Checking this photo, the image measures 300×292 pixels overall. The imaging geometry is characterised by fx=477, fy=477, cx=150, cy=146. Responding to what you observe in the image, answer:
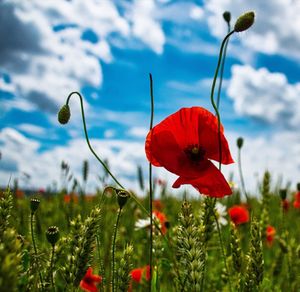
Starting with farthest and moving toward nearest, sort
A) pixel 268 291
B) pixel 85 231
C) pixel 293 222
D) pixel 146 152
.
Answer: pixel 293 222 < pixel 268 291 < pixel 146 152 < pixel 85 231

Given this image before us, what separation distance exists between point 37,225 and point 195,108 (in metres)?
2.20

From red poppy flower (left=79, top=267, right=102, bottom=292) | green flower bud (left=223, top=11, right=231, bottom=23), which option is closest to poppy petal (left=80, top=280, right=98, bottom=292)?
red poppy flower (left=79, top=267, right=102, bottom=292)

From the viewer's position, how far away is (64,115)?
1.96m

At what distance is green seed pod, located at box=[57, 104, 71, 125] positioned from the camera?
1.95 m

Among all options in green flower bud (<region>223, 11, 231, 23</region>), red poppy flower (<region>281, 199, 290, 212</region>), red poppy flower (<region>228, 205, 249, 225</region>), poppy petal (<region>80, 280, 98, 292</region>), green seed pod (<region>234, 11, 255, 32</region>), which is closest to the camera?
green seed pod (<region>234, 11, 255, 32</region>)

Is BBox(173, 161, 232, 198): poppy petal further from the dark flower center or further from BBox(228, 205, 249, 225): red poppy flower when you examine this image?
BBox(228, 205, 249, 225): red poppy flower

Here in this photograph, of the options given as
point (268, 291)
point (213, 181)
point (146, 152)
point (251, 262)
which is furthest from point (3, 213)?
point (268, 291)

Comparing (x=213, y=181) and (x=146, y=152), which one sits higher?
(x=146, y=152)

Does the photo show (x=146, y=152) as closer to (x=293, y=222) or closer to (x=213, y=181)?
(x=213, y=181)

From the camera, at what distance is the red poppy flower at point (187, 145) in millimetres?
1937

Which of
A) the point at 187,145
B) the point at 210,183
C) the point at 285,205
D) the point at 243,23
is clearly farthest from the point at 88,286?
the point at 285,205

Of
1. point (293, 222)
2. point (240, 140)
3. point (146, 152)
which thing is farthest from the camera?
point (293, 222)

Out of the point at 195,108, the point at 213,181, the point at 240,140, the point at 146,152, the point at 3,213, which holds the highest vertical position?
the point at 240,140

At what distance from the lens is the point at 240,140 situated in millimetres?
3131
